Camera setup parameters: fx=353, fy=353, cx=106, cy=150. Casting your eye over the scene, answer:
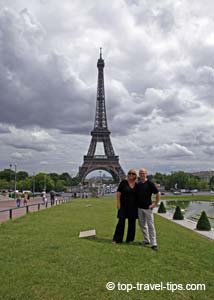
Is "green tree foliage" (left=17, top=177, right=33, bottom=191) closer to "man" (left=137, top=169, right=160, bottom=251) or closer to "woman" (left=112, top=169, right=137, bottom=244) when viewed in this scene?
"woman" (left=112, top=169, right=137, bottom=244)

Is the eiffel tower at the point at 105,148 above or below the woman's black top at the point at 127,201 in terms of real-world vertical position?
above

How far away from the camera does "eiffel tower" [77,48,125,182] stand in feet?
277

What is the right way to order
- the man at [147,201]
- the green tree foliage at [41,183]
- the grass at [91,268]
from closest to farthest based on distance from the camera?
1. the grass at [91,268]
2. the man at [147,201]
3. the green tree foliage at [41,183]

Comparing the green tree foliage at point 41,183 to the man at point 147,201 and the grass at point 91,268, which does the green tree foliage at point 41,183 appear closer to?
the grass at point 91,268

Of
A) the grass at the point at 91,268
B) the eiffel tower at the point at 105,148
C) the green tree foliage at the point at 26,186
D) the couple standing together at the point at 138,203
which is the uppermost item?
the eiffel tower at the point at 105,148

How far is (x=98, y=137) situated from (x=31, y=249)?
78.9m

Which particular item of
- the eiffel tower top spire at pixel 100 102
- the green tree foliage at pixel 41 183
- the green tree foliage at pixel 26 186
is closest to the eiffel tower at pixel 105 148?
the eiffel tower top spire at pixel 100 102

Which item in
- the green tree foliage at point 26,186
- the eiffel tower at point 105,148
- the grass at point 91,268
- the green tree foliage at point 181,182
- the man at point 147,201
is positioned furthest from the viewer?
the green tree foliage at point 181,182

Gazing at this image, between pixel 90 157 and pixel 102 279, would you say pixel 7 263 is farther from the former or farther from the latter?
pixel 90 157

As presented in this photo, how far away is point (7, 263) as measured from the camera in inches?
261

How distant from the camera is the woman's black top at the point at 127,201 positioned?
843 cm

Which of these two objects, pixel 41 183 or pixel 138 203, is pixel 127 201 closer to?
pixel 138 203

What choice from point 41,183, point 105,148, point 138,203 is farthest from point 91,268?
point 41,183

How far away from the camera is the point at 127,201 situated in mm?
8539
